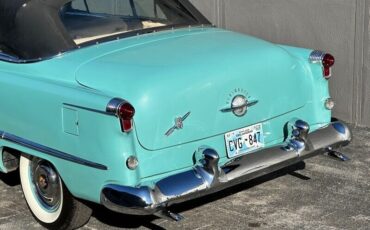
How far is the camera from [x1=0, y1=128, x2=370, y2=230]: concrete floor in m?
5.01

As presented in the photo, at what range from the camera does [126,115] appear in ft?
13.7

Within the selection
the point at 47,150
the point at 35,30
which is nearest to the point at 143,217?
the point at 47,150

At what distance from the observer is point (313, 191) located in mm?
5586

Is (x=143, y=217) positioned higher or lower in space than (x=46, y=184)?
lower

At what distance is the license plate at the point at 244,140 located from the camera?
4.73 m

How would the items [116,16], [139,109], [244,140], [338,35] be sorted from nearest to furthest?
[139,109] → [244,140] → [116,16] → [338,35]

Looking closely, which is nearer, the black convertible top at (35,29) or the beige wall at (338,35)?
the black convertible top at (35,29)

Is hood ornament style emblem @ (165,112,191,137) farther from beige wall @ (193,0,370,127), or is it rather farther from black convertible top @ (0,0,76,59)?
beige wall @ (193,0,370,127)

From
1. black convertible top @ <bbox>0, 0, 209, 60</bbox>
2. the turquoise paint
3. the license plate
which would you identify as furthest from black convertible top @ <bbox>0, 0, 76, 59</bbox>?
the license plate

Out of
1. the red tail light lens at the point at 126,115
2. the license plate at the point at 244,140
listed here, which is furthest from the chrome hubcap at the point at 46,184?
the license plate at the point at 244,140

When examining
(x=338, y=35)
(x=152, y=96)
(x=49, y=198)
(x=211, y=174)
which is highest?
(x=152, y=96)

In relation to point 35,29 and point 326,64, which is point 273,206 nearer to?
point 326,64

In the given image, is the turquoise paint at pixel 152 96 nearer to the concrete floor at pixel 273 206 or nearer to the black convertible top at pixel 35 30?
the black convertible top at pixel 35 30

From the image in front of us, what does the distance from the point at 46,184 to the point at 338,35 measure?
12.0 feet
